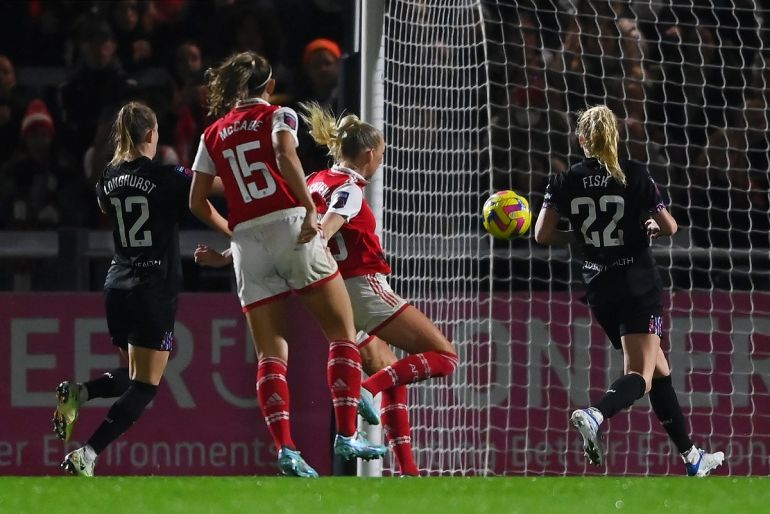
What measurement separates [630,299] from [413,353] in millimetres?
943

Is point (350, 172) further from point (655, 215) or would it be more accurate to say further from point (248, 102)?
point (655, 215)

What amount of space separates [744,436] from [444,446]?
5.23 feet

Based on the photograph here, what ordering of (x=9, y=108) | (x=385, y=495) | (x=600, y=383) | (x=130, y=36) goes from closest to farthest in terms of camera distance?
(x=385, y=495) < (x=600, y=383) < (x=9, y=108) < (x=130, y=36)

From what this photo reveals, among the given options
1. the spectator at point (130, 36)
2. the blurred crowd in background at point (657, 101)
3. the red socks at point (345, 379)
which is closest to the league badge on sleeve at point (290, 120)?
the red socks at point (345, 379)

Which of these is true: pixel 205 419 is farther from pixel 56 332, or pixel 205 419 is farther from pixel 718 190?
pixel 718 190

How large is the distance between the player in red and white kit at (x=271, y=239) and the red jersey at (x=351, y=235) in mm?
500

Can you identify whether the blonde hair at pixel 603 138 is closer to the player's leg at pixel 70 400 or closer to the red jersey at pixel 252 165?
the red jersey at pixel 252 165

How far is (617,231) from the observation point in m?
6.54

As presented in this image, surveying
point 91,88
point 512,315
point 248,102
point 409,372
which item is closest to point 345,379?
point 409,372

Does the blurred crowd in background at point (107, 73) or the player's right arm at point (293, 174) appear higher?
the blurred crowd in background at point (107, 73)

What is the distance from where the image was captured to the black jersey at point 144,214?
6422 mm

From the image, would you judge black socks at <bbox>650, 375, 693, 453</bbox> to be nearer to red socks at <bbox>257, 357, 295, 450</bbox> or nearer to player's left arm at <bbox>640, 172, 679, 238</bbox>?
player's left arm at <bbox>640, 172, 679, 238</bbox>

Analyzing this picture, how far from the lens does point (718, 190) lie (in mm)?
9359

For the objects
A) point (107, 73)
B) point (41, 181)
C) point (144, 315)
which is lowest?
point (144, 315)
